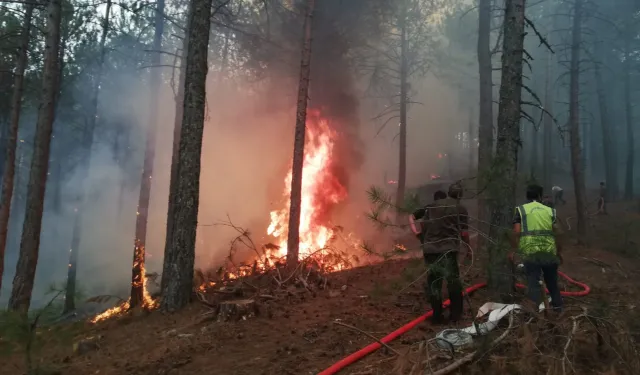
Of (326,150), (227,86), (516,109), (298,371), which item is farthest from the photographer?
(227,86)

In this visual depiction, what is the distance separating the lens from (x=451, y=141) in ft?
137

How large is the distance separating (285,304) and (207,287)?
1772mm

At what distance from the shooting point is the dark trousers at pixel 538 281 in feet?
16.9

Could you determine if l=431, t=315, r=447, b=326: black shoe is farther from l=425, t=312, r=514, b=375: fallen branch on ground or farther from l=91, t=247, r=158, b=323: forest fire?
l=91, t=247, r=158, b=323: forest fire

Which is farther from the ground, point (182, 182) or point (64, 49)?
point (64, 49)

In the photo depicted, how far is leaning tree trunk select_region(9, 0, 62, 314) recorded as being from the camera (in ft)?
26.3

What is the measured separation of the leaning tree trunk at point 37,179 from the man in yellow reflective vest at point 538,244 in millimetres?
9048

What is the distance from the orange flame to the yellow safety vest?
9.99m

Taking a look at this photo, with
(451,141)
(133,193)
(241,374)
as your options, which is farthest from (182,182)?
(451,141)

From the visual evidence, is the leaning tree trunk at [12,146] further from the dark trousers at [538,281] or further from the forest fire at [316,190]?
the dark trousers at [538,281]

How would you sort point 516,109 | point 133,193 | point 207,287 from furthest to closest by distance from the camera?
point 133,193 < point 207,287 < point 516,109

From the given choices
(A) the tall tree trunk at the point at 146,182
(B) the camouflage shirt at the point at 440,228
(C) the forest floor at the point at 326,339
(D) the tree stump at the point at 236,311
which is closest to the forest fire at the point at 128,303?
(A) the tall tree trunk at the point at 146,182

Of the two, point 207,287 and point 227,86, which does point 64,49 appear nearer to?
point 227,86

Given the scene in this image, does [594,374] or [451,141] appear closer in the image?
[594,374]
